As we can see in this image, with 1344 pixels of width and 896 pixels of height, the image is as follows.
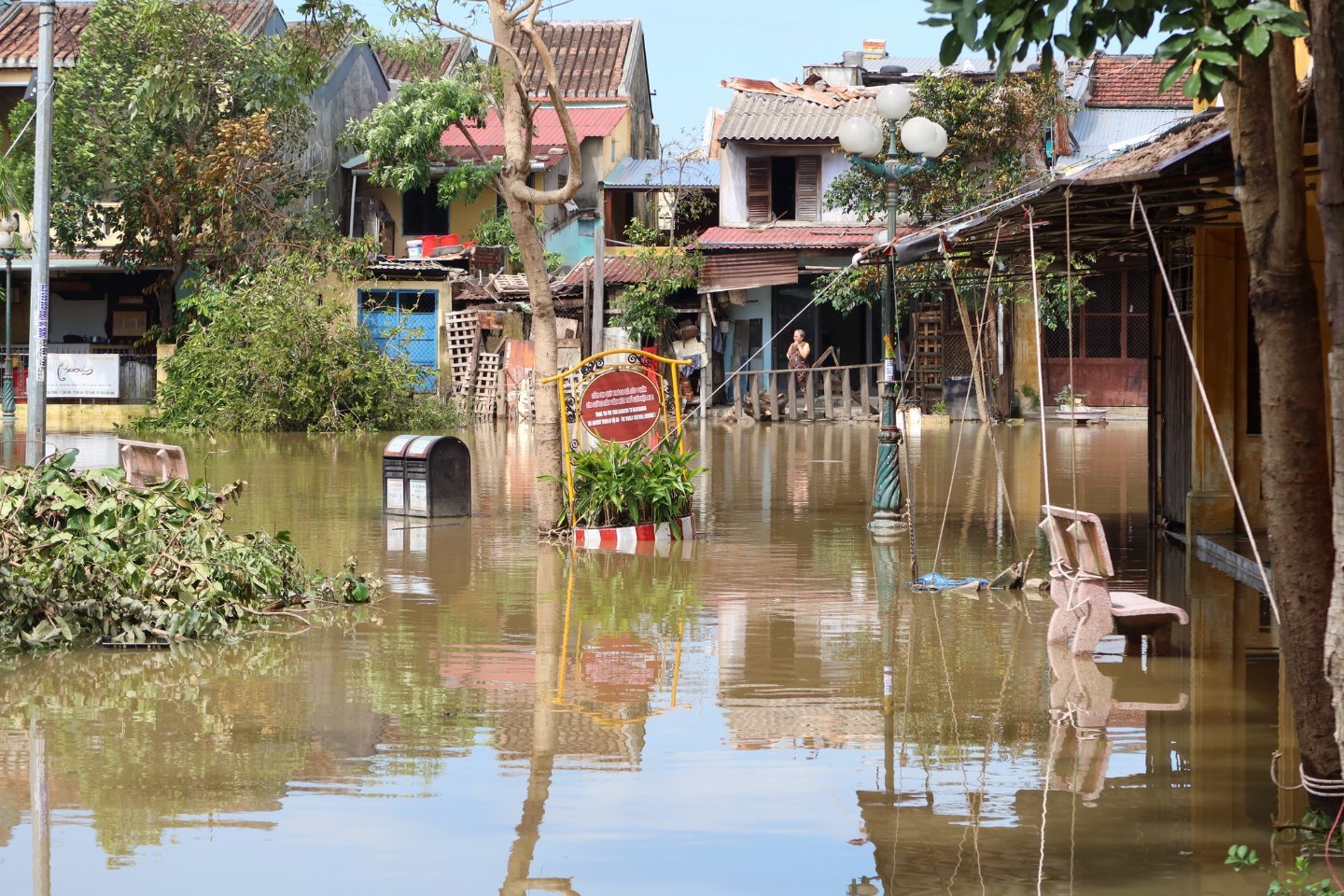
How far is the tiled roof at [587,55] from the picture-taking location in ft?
148

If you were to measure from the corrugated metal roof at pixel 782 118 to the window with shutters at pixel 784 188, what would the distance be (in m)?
0.83

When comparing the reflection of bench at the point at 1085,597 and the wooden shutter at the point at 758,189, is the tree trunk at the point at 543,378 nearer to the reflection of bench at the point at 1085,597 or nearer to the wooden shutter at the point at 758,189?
the reflection of bench at the point at 1085,597

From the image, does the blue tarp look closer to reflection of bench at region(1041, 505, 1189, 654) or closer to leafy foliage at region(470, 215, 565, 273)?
reflection of bench at region(1041, 505, 1189, 654)

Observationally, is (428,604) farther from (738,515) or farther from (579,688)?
(738,515)

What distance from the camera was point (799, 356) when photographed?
34.8m

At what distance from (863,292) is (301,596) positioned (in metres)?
24.1

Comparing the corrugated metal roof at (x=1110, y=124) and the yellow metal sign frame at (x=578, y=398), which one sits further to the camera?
the corrugated metal roof at (x=1110, y=124)

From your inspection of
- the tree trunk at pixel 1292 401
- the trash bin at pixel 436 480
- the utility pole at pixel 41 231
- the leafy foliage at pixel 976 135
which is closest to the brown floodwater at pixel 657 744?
the tree trunk at pixel 1292 401

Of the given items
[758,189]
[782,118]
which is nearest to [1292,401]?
[782,118]

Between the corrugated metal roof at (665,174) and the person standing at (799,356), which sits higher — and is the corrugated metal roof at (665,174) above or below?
above

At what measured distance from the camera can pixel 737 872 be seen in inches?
231

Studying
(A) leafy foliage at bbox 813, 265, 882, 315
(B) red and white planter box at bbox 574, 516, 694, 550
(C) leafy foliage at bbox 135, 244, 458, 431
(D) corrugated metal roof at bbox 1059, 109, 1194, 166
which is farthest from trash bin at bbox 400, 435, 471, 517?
(D) corrugated metal roof at bbox 1059, 109, 1194, 166

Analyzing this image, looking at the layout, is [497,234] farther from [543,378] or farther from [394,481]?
[543,378]

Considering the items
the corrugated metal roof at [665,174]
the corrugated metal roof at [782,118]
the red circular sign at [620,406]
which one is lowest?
the red circular sign at [620,406]
